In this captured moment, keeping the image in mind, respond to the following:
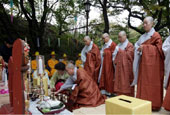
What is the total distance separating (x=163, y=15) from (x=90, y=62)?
551 cm

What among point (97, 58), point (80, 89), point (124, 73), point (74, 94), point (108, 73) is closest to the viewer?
point (74, 94)

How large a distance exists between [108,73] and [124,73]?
61 cm

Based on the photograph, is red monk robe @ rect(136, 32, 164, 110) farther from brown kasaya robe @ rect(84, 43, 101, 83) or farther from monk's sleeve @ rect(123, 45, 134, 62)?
brown kasaya robe @ rect(84, 43, 101, 83)

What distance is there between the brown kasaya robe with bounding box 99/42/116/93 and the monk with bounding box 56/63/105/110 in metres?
0.90

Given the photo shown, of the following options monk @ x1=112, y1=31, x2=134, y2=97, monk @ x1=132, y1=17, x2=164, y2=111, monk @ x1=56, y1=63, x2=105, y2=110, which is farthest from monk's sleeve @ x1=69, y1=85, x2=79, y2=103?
monk @ x1=132, y1=17, x2=164, y2=111

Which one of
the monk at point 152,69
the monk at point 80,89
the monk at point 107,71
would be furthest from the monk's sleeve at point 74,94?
the monk at point 107,71

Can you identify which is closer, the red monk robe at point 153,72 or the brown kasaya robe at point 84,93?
the red monk robe at point 153,72

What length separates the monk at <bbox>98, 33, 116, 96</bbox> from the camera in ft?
12.9

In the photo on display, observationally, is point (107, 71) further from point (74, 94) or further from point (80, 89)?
point (74, 94)

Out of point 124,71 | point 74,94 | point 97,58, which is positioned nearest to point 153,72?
point 124,71

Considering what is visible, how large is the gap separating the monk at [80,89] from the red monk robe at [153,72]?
0.95 m

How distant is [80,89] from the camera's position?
2885 millimetres

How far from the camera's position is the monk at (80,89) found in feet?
9.11

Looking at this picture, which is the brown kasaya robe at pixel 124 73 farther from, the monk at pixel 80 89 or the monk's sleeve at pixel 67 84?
the monk's sleeve at pixel 67 84
